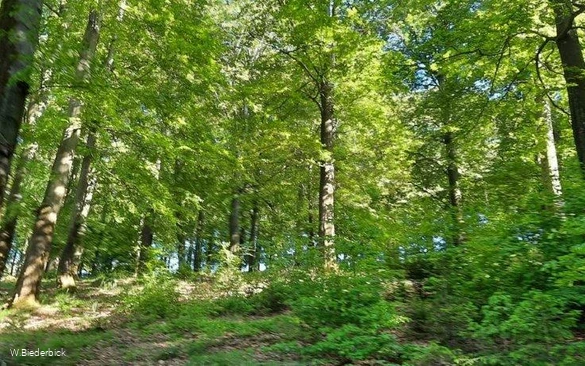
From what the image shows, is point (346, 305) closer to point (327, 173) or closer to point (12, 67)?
point (12, 67)

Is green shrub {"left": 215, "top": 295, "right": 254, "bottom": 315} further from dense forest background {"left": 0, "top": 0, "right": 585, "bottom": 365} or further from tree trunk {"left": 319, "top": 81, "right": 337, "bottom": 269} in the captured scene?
tree trunk {"left": 319, "top": 81, "right": 337, "bottom": 269}

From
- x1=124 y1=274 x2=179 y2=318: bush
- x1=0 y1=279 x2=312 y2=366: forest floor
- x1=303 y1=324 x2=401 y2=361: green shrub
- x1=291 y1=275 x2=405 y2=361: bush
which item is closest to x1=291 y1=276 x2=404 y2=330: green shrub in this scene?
x1=291 y1=275 x2=405 y2=361: bush

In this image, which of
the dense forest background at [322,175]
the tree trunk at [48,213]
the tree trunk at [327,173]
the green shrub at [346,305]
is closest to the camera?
the dense forest background at [322,175]

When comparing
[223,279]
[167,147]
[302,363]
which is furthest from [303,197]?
[302,363]

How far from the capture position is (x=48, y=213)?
1184 centimetres

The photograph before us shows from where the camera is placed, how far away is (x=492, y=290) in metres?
5.96

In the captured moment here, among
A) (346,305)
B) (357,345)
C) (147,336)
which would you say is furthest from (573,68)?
(147,336)

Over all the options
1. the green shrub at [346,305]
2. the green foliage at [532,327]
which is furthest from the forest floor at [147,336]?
the green foliage at [532,327]

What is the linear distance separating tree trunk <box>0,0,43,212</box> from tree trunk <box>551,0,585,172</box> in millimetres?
8594

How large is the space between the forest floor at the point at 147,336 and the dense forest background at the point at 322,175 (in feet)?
0.23

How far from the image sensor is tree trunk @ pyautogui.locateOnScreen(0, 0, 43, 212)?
12.0 feet

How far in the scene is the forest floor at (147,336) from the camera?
6.37 metres

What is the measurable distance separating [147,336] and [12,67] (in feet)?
19.2

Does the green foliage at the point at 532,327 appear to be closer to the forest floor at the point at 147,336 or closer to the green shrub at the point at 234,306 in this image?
the forest floor at the point at 147,336
